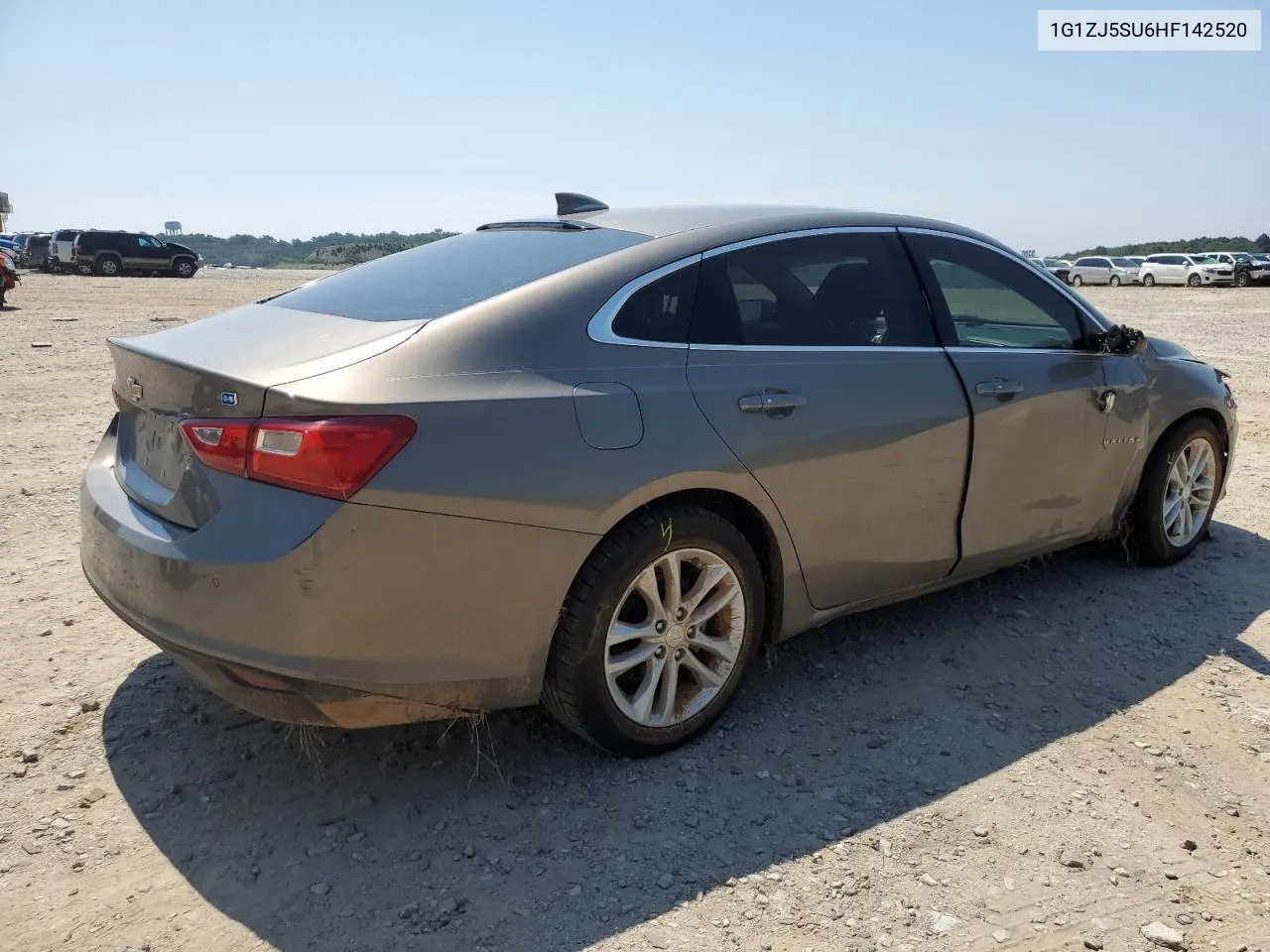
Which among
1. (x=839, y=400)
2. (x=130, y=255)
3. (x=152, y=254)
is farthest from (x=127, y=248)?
(x=839, y=400)

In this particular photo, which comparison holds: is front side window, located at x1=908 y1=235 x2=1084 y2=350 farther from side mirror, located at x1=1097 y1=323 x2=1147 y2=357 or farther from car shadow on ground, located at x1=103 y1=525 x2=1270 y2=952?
car shadow on ground, located at x1=103 y1=525 x2=1270 y2=952

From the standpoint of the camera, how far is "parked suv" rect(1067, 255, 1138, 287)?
43.9 metres

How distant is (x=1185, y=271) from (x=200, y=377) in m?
46.3

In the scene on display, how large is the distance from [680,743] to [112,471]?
6.48ft

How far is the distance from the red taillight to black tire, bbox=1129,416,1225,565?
3.66 m

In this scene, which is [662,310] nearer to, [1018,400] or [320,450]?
[320,450]

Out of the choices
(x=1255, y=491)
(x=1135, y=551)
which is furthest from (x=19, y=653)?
(x=1255, y=491)

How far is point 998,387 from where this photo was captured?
392 cm

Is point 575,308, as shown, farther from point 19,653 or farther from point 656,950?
point 19,653

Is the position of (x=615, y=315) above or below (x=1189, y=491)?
above

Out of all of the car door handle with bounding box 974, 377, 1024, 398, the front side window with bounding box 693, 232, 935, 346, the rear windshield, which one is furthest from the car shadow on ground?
the rear windshield

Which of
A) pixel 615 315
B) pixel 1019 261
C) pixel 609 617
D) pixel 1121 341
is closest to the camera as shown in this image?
pixel 609 617

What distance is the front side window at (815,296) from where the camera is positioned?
11.0ft

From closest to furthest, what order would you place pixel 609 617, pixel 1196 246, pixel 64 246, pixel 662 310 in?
pixel 609 617, pixel 662 310, pixel 64 246, pixel 1196 246
